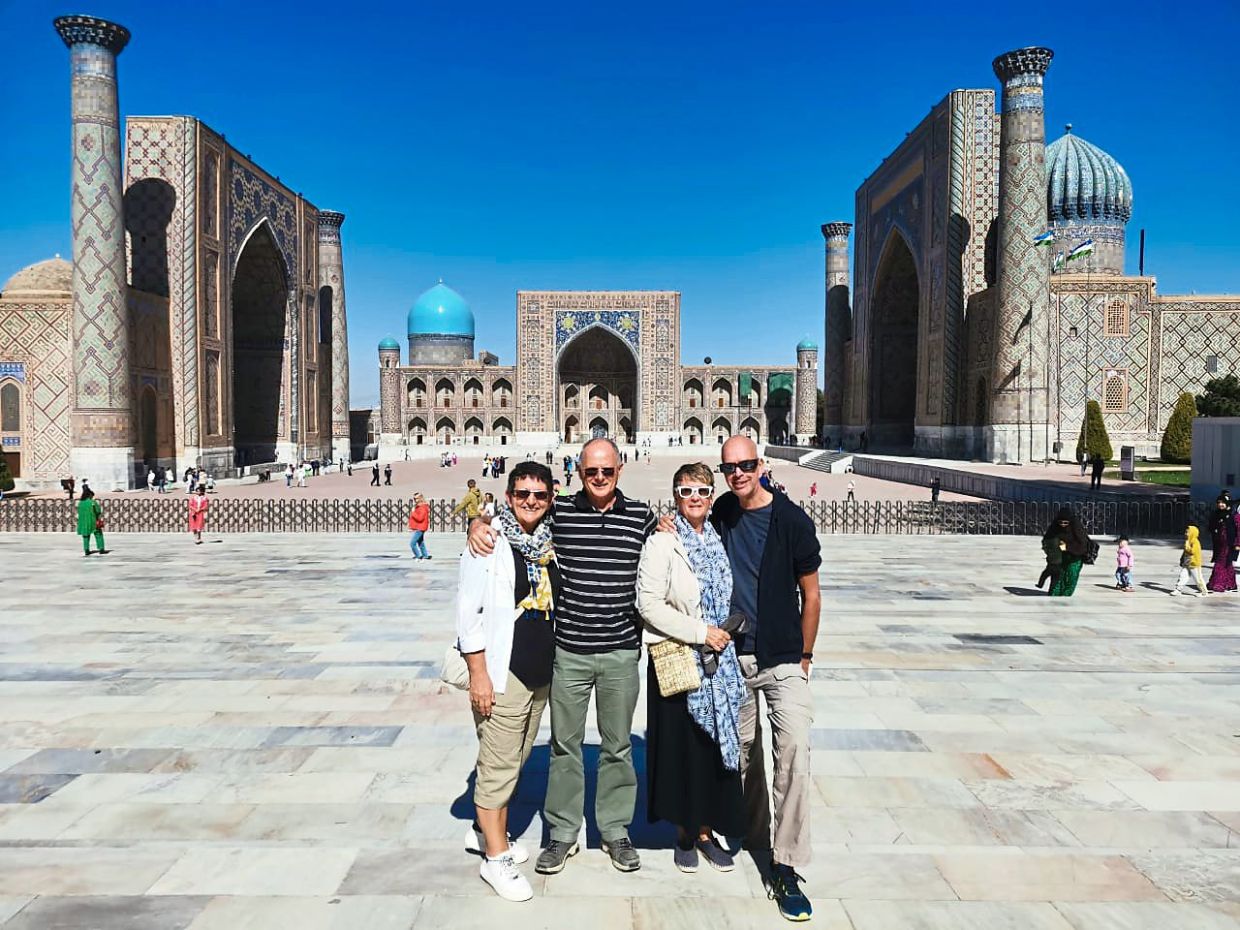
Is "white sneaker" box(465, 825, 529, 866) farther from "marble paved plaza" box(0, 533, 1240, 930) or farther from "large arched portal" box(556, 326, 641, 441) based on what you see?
"large arched portal" box(556, 326, 641, 441)

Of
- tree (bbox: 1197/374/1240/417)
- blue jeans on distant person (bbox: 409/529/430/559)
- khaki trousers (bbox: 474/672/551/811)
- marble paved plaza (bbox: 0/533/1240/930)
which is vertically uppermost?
tree (bbox: 1197/374/1240/417)

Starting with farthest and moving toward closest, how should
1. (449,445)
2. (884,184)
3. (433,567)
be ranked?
(449,445)
(884,184)
(433,567)

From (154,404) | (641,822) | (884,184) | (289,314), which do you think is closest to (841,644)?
(641,822)

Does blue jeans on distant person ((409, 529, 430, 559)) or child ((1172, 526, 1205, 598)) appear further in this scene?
blue jeans on distant person ((409, 529, 430, 559))

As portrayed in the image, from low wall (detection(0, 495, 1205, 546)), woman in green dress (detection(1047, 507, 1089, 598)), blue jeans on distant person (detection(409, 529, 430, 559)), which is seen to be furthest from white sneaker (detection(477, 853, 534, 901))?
low wall (detection(0, 495, 1205, 546))

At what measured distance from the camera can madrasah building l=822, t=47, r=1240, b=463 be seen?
2359 centimetres

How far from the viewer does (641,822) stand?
2.97 meters

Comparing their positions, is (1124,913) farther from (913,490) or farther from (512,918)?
(913,490)

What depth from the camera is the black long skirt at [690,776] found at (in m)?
2.55

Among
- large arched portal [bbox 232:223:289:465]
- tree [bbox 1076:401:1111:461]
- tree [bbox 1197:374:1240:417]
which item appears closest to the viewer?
tree [bbox 1076:401:1111:461]

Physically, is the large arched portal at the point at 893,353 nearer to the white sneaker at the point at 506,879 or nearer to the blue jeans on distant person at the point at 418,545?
the blue jeans on distant person at the point at 418,545

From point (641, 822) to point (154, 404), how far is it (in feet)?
70.9

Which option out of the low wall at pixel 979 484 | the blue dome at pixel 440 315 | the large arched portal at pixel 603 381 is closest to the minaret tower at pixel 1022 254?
the low wall at pixel 979 484

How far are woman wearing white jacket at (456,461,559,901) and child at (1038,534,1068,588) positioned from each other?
575 cm
